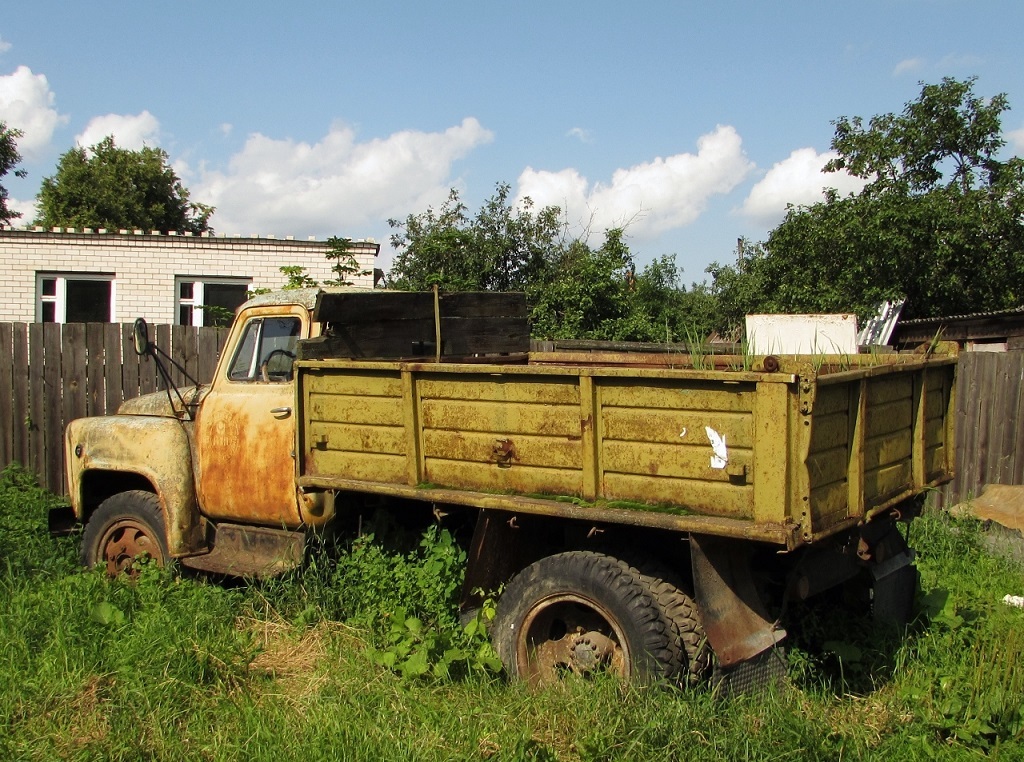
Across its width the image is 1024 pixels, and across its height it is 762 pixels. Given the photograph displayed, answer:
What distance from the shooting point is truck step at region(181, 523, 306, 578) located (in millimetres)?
5609

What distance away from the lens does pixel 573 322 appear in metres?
12.9

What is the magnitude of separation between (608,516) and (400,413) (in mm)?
1299

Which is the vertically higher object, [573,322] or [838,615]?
[573,322]

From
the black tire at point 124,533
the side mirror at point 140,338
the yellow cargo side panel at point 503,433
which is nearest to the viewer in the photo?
the yellow cargo side panel at point 503,433

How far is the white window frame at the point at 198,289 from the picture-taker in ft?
55.3

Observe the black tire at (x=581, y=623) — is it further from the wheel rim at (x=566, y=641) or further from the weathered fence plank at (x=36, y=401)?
the weathered fence plank at (x=36, y=401)

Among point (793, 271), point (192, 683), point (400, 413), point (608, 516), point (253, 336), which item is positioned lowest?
point (192, 683)

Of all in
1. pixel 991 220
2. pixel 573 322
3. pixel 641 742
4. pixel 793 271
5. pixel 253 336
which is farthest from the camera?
pixel 793 271

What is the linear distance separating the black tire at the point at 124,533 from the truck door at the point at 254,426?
0.39 meters

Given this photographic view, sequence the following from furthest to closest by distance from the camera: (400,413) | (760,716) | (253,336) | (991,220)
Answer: (991,220) < (253,336) < (400,413) < (760,716)

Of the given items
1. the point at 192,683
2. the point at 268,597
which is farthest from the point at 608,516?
the point at 268,597

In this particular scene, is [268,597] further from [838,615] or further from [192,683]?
[838,615]

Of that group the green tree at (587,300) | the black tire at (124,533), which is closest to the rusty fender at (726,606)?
the black tire at (124,533)

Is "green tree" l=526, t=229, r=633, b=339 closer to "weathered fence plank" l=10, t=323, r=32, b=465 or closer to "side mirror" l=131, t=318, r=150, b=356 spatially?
"weathered fence plank" l=10, t=323, r=32, b=465
